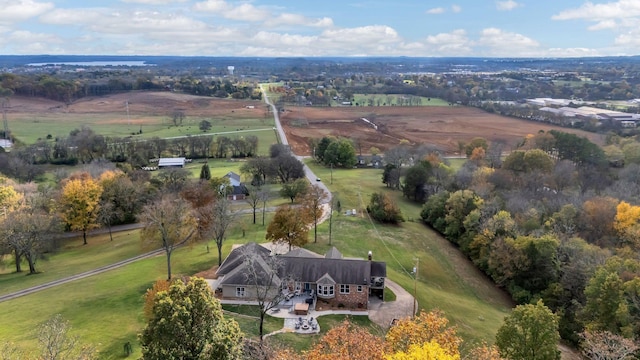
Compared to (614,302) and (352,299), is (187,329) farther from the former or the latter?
(614,302)

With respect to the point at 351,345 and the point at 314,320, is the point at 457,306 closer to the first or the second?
the point at 314,320

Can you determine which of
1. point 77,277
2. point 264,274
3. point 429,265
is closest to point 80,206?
point 77,277

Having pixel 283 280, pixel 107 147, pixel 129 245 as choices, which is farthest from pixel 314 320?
pixel 107 147

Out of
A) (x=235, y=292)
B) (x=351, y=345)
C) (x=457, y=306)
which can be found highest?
(x=351, y=345)

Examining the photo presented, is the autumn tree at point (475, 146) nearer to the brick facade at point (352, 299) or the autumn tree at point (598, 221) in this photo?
the autumn tree at point (598, 221)

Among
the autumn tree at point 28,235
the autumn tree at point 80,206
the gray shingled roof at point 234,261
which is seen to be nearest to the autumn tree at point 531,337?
the gray shingled roof at point 234,261
